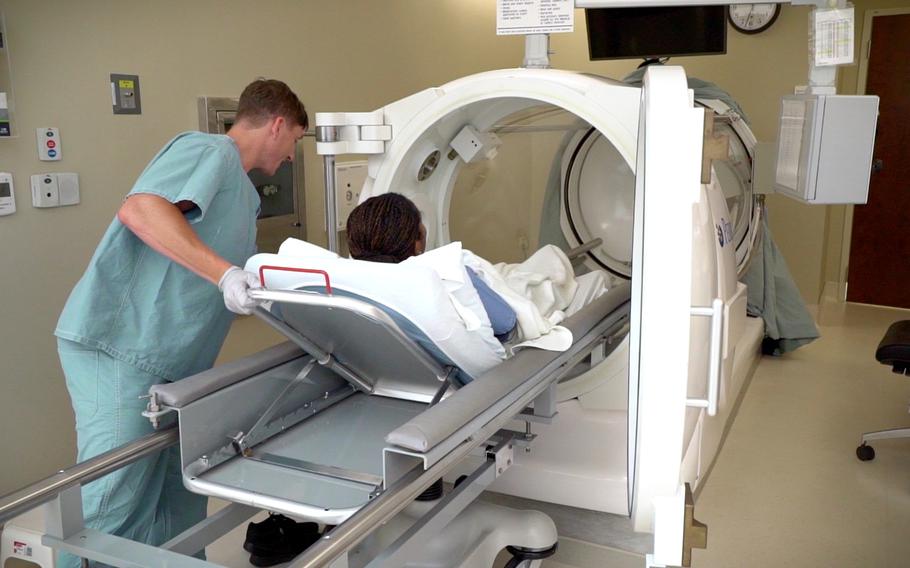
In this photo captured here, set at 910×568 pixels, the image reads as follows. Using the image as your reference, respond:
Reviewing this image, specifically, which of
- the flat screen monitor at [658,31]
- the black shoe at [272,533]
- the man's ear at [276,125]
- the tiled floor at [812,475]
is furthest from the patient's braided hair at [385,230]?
the flat screen monitor at [658,31]

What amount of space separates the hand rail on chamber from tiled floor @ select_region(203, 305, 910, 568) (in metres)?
0.87

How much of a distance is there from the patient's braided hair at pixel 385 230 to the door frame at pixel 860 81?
14.3ft

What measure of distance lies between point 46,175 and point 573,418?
5.34ft

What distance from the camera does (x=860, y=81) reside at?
200 inches

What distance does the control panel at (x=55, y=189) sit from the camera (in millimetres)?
2238

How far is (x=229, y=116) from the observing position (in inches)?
111

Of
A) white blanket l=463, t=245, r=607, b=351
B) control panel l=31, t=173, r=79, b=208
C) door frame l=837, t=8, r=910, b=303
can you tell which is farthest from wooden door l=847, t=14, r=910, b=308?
control panel l=31, t=173, r=79, b=208

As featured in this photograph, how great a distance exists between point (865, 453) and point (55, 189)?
2852mm

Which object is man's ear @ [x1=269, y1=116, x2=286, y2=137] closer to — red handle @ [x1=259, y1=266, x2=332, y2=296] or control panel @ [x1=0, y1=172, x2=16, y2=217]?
red handle @ [x1=259, y1=266, x2=332, y2=296]

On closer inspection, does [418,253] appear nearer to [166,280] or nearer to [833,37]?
[166,280]

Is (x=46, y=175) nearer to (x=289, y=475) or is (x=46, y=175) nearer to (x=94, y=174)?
(x=94, y=174)

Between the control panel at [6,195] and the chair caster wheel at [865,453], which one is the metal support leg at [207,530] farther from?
the chair caster wheel at [865,453]

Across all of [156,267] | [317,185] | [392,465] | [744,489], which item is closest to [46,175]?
[156,267]

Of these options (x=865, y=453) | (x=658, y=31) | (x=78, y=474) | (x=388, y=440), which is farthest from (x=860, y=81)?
(x=78, y=474)
